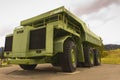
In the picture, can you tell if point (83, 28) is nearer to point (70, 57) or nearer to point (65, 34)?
point (65, 34)

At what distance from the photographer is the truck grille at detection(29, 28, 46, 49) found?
8.52m

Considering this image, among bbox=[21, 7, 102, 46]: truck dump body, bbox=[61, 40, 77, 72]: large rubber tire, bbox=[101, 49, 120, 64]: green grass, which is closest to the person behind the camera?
bbox=[61, 40, 77, 72]: large rubber tire

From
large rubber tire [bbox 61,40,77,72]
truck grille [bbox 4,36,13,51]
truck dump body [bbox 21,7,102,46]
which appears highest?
truck dump body [bbox 21,7,102,46]

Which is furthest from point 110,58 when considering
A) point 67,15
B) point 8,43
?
point 8,43

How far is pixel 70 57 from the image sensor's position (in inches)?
355

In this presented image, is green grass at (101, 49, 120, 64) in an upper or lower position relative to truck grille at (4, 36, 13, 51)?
lower

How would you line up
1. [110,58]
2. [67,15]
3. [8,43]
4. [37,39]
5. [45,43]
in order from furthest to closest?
[110,58] < [8,43] < [67,15] < [37,39] < [45,43]

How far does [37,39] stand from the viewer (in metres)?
8.71

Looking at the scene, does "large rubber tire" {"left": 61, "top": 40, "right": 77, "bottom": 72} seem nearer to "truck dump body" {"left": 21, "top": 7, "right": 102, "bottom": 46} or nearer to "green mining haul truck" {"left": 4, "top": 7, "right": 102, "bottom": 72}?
"green mining haul truck" {"left": 4, "top": 7, "right": 102, "bottom": 72}

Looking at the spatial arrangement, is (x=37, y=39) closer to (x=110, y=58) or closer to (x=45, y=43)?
(x=45, y=43)

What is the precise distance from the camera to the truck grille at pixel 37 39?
852 centimetres

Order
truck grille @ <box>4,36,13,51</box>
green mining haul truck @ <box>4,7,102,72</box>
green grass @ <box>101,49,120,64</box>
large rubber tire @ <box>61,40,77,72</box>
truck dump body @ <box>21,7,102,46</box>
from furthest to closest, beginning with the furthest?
green grass @ <box>101,49,120,64</box> → truck grille @ <box>4,36,13,51</box> → truck dump body @ <box>21,7,102,46</box> → large rubber tire @ <box>61,40,77,72</box> → green mining haul truck @ <box>4,7,102,72</box>

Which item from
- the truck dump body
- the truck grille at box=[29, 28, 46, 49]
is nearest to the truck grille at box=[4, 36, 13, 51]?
the truck dump body

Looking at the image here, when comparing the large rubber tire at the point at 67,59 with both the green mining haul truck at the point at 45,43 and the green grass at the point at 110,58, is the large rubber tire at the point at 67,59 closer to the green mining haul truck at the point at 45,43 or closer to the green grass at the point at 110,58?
the green mining haul truck at the point at 45,43
